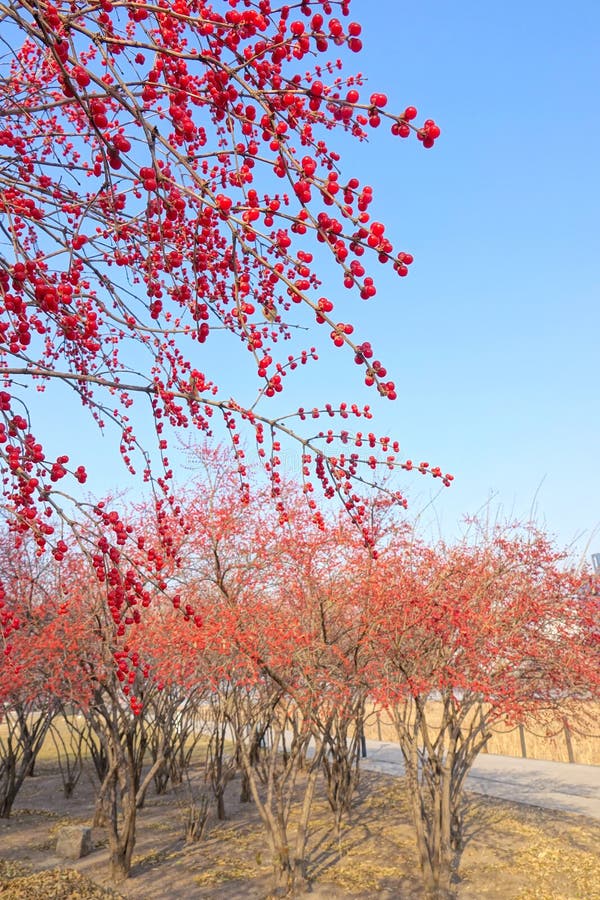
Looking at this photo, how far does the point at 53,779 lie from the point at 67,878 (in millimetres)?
14890

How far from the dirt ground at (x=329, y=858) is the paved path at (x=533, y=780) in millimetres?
782

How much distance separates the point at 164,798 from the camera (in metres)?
15.2

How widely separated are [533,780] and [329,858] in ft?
24.3

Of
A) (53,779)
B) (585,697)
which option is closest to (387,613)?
(585,697)

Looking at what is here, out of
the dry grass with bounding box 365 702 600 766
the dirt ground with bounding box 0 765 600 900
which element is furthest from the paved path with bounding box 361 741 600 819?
the dirt ground with bounding box 0 765 600 900

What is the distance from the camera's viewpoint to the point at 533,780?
15125 mm

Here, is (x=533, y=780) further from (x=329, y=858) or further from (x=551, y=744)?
(x=329, y=858)

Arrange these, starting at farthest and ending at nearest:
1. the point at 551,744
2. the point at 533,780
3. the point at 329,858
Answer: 1. the point at 551,744
2. the point at 533,780
3. the point at 329,858

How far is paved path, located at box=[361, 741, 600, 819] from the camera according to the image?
12.6m

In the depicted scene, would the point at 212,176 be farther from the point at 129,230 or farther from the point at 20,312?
the point at 20,312

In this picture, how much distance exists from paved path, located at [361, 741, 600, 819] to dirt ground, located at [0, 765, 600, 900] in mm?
782

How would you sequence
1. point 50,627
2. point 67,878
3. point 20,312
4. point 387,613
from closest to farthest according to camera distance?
point 20,312 < point 67,878 < point 387,613 < point 50,627

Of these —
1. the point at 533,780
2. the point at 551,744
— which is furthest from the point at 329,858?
the point at 551,744

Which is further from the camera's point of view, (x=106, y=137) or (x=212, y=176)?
(x=212, y=176)
